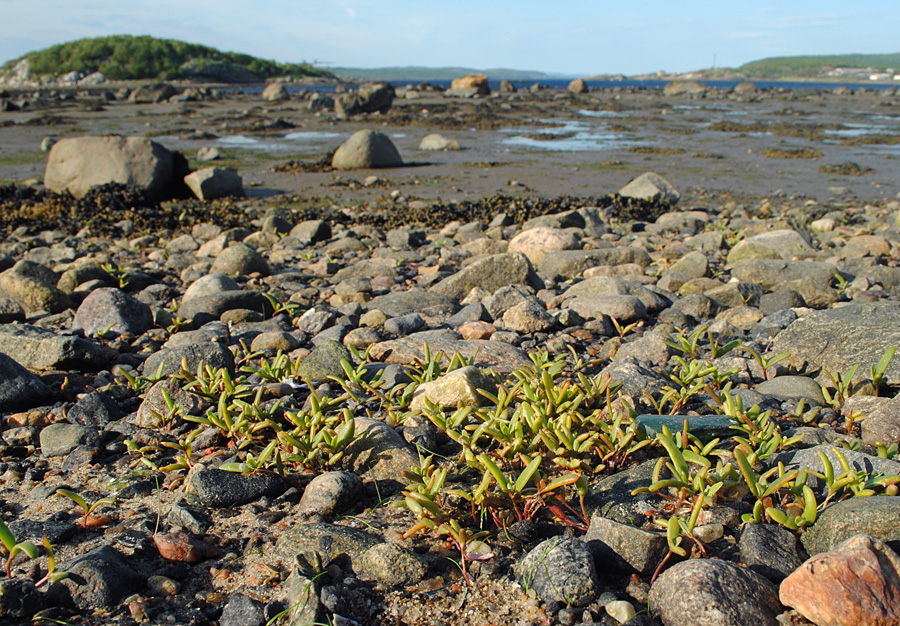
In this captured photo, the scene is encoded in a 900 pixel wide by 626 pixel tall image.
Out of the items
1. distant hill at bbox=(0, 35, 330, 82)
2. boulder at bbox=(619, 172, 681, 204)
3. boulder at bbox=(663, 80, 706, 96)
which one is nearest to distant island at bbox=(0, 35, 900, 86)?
distant hill at bbox=(0, 35, 330, 82)

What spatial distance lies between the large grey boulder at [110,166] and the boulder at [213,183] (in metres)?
0.43

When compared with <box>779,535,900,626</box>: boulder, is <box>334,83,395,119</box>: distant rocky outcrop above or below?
above

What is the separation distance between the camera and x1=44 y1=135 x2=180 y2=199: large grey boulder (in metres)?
10.8

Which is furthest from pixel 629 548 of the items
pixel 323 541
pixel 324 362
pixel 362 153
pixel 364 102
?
pixel 364 102

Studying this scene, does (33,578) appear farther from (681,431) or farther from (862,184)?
(862,184)

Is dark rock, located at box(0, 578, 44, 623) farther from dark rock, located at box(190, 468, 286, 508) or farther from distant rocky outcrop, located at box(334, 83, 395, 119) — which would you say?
distant rocky outcrop, located at box(334, 83, 395, 119)

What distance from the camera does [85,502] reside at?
239cm

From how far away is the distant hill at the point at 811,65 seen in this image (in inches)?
6003

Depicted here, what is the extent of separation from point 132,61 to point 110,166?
3223 inches

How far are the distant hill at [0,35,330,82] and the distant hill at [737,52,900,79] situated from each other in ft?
401

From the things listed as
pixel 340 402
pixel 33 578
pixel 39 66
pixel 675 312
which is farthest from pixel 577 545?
pixel 39 66

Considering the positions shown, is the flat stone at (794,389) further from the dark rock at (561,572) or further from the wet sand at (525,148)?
the wet sand at (525,148)

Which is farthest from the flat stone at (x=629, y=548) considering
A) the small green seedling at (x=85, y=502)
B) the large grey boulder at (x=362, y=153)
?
the large grey boulder at (x=362, y=153)

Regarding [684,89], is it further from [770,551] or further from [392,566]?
[392,566]
